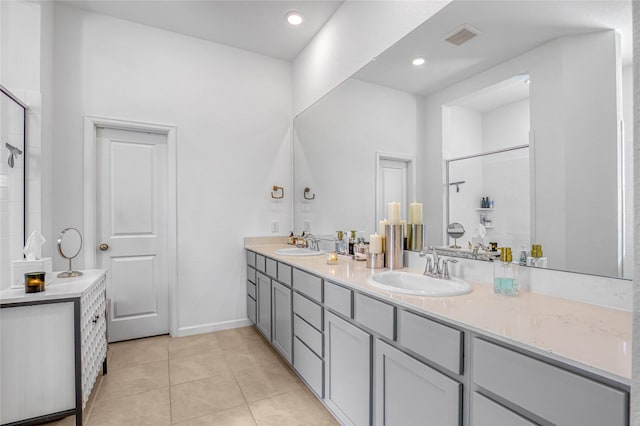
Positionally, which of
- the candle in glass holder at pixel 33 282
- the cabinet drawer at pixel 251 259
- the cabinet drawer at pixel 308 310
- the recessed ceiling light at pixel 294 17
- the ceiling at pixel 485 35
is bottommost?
the cabinet drawer at pixel 308 310

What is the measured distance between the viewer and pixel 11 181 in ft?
6.73

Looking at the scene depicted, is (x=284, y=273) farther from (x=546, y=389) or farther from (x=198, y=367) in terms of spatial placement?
(x=546, y=389)

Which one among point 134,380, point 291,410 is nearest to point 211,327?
point 134,380

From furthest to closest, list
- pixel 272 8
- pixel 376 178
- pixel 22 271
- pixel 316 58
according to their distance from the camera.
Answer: pixel 316 58
pixel 272 8
pixel 376 178
pixel 22 271

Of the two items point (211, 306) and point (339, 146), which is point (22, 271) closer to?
point (211, 306)

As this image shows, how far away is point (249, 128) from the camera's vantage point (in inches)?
133

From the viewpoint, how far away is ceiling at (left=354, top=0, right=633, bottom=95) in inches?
43.2

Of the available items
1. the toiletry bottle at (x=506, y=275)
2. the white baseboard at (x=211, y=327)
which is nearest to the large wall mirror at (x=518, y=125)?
the toiletry bottle at (x=506, y=275)

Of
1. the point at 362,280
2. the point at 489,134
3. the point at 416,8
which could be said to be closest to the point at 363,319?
the point at 362,280

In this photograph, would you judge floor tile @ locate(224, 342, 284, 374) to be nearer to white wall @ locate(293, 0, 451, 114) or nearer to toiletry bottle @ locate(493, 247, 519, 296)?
toiletry bottle @ locate(493, 247, 519, 296)

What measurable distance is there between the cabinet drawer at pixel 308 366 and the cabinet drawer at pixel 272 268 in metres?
0.55

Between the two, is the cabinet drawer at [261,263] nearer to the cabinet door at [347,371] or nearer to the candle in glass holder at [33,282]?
the cabinet door at [347,371]

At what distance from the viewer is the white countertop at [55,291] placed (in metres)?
1.56

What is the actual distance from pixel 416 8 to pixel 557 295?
1658 millimetres
